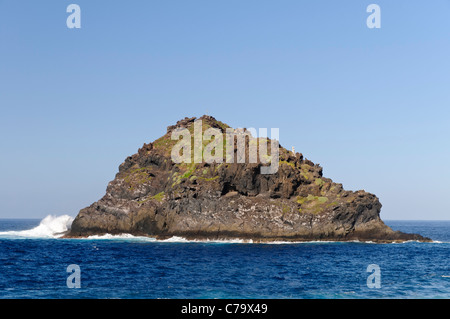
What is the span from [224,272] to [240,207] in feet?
167

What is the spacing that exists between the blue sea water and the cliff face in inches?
665

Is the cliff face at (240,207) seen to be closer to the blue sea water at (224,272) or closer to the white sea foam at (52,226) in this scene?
the blue sea water at (224,272)

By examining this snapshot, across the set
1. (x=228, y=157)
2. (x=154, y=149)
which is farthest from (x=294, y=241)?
(x=154, y=149)

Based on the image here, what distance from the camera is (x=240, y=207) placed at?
104562 mm

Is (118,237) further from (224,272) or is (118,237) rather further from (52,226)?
(224,272)

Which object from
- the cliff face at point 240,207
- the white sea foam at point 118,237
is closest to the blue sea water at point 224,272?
the cliff face at point 240,207

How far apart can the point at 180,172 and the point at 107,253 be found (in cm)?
4649

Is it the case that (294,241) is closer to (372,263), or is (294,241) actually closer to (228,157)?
(228,157)

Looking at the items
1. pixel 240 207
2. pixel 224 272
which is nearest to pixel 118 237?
pixel 240 207

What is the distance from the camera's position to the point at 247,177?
108375mm

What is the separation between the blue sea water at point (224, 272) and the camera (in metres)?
40.7

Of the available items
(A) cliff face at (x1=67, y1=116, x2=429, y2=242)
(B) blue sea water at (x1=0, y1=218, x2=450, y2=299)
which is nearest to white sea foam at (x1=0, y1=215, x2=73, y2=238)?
(A) cliff face at (x1=67, y1=116, x2=429, y2=242)

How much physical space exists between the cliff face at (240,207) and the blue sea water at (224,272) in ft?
55.4
